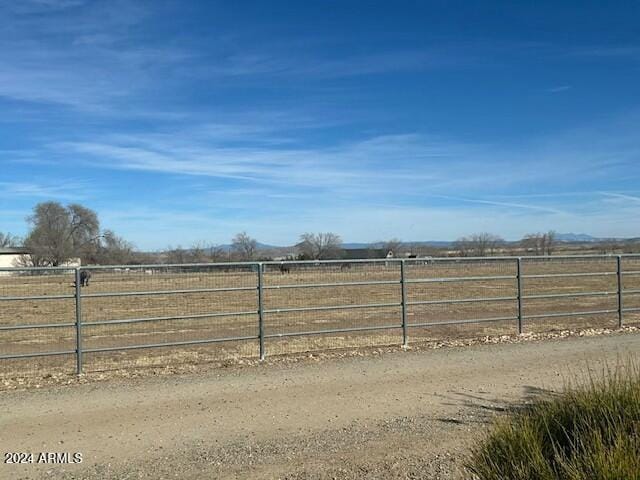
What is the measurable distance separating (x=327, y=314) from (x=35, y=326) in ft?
45.4

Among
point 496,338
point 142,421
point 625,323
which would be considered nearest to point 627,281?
point 625,323

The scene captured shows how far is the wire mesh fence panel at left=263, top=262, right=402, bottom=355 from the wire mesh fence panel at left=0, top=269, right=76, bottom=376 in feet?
13.0

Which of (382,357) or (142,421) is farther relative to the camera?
(382,357)

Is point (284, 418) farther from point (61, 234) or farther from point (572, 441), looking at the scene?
point (61, 234)

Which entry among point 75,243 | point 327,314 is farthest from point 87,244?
point 327,314

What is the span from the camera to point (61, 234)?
346ft

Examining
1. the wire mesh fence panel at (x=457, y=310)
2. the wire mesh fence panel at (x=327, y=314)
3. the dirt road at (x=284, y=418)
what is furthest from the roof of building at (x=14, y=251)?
the dirt road at (x=284, y=418)

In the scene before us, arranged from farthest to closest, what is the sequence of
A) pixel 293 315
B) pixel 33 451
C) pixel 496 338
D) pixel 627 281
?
1. pixel 627 281
2. pixel 293 315
3. pixel 496 338
4. pixel 33 451

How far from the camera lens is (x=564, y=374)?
31.4 ft

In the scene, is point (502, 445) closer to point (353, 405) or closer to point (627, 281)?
point (353, 405)

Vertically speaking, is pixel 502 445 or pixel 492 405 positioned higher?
pixel 502 445

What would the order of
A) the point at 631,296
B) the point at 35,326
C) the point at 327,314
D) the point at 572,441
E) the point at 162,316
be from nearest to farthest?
1. the point at 572,441
2. the point at 35,326
3. the point at 162,316
4. the point at 327,314
5. the point at 631,296

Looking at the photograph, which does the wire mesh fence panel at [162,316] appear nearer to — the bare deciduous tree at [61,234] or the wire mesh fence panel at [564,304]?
the wire mesh fence panel at [564,304]

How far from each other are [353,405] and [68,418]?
343 cm
